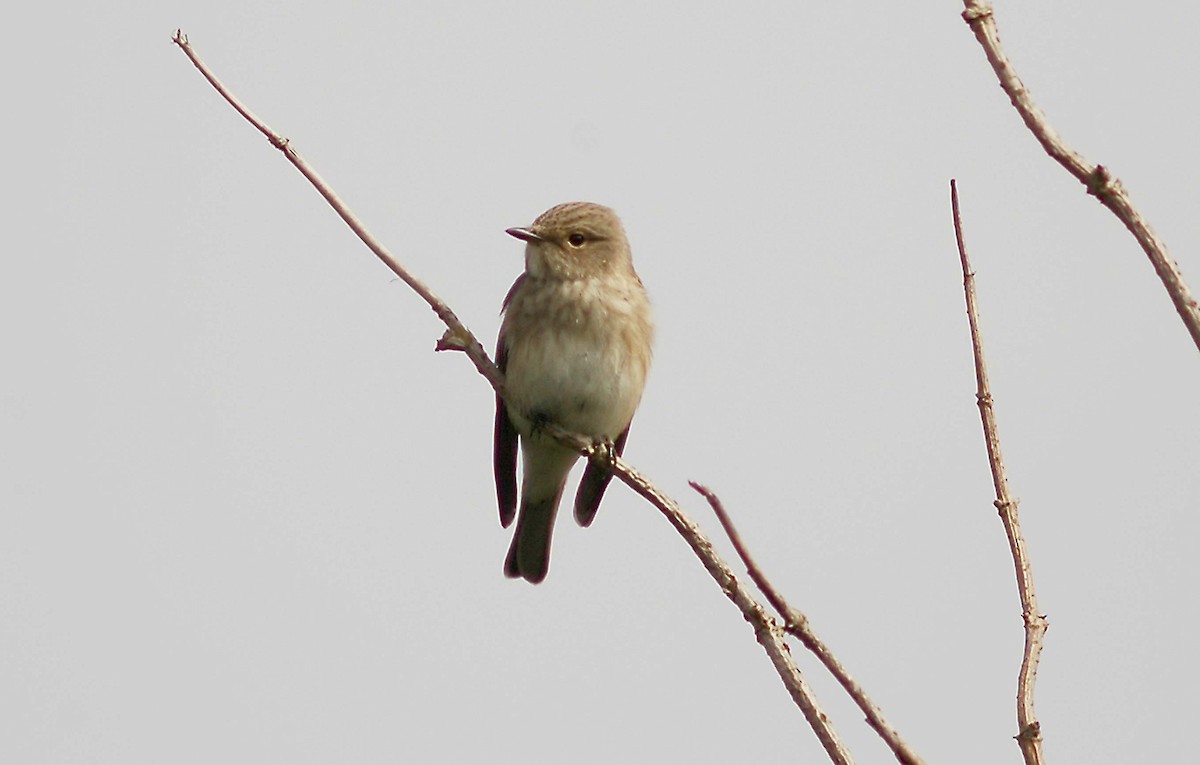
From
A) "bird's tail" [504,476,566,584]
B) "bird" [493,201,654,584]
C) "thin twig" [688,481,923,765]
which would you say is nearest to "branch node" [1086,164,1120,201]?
"thin twig" [688,481,923,765]

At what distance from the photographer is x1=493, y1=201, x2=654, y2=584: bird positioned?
24.2ft

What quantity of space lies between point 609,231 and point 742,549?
5.71 m

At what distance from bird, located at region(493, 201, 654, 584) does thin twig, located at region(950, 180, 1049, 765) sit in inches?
162

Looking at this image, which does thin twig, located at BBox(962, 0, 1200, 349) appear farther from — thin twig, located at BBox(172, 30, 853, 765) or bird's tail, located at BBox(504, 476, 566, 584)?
bird's tail, located at BBox(504, 476, 566, 584)

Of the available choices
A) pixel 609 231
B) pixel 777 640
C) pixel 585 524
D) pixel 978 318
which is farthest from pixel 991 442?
pixel 585 524

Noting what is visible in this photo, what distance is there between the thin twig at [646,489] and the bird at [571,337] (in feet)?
4.75

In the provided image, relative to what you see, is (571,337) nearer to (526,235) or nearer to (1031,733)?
(526,235)

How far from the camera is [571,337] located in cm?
741

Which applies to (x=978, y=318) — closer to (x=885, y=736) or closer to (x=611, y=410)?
(x=885, y=736)

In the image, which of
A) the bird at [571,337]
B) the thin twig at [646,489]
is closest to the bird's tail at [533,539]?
the bird at [571,337]

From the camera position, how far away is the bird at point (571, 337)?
24.2 ft

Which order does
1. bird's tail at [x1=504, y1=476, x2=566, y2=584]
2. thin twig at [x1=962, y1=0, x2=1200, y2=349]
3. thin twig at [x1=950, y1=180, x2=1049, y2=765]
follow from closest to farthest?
thin twig at [x1=962, y1=0, x2=1200, y2=349] < thin twig at [x1=950, y1=180, x2=1049, y2=765] < bird's tail at [x1=504, y1=476, x2=566, y2=584]

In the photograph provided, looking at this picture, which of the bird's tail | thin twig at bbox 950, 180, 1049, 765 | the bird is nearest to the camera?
thin twig at bbox 950, 180, 1049, 765

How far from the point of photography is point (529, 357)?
24.3ft
